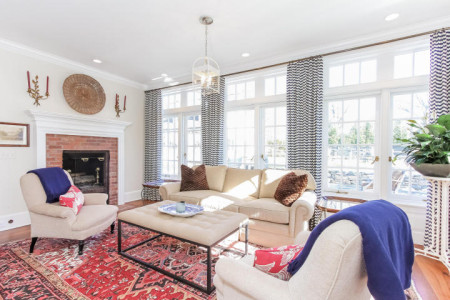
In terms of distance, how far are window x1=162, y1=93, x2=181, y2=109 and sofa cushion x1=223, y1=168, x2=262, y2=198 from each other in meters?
2.35

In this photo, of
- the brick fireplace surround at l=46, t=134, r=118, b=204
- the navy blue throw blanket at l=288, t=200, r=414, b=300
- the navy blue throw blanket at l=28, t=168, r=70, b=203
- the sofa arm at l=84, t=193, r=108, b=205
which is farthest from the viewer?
the brick fireplace surround at l=46, t=134, r=118, b=204

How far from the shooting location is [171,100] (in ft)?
16.8

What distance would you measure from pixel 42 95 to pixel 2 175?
4.48 feet

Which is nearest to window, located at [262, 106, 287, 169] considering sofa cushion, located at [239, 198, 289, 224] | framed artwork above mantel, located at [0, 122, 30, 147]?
sofa cushion, located at [239, 198, 289, 224]

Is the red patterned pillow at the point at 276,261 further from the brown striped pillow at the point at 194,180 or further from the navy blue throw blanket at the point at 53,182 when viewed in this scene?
the navy blue throw blanket at the point at 53,182

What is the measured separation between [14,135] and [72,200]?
175 centimetres

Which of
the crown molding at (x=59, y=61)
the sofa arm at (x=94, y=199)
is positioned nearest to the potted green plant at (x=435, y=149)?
the sofa arm at (x=94, y=199)

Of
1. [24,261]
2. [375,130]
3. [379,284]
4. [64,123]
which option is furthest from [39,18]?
[375,130]

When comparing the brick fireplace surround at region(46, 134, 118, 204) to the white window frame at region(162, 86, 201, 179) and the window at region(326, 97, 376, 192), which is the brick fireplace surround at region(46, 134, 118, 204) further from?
the window at region(326, 97, 376, 192)

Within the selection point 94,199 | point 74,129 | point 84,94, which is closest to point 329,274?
point 94,199

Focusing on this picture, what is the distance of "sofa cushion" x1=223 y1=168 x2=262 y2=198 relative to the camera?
340 cm

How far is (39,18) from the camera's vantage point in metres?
2.59

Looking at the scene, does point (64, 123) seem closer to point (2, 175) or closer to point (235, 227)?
point (2, 175)

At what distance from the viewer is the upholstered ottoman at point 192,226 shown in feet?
6.02
